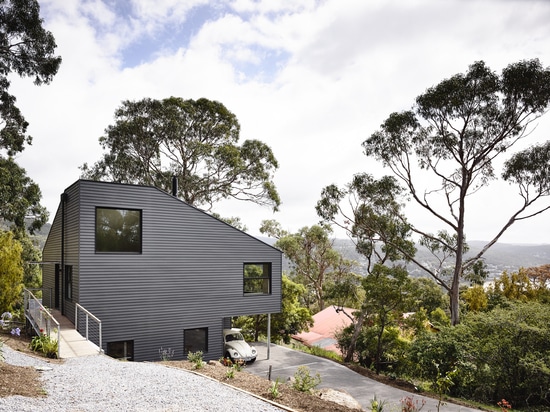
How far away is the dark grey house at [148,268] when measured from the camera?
12.1 m

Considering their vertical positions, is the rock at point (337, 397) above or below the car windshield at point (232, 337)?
above

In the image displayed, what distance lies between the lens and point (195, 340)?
13914 mm

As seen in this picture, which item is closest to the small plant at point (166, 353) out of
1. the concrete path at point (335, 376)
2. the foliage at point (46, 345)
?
the concrete path at point (335, 376)

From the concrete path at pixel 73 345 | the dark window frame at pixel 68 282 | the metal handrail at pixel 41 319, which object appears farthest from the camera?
the dark window frame at pixel 68 282

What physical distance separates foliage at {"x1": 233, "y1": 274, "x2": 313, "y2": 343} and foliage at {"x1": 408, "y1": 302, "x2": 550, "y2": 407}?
7.29 meters

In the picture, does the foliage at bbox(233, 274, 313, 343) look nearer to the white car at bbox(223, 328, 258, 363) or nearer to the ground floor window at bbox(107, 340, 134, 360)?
the white car at bbox(223, 328, 258, 363)

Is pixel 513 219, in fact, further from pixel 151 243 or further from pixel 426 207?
pixel 151 243

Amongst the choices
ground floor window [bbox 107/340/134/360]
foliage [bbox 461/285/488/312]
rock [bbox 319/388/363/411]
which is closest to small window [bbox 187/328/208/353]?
ground floor window [bbox 107/340/134/360]

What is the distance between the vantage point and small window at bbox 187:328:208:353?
45.0 ft

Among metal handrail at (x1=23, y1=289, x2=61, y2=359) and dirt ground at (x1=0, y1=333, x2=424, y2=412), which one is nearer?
dirt ground at (x1=0, y1=333, x2=424, y2=412)

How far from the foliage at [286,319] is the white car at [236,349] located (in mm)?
4231

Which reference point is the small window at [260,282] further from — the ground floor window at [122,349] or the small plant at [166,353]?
the ground floor window at [122,349]

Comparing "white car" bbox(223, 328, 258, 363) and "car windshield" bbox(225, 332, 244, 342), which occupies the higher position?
"car windshield" bbox(225, 332, 244, 342)

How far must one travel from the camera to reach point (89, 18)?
39.5 feet
